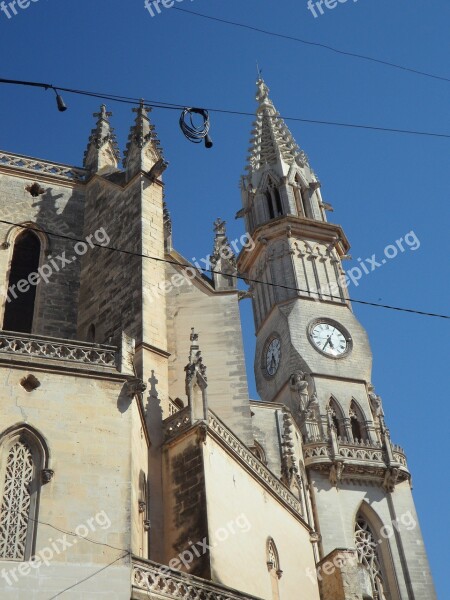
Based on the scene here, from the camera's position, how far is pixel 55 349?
1471 cm

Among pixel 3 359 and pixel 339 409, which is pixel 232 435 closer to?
pixel 3 359

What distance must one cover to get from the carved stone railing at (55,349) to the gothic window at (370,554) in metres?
14.1

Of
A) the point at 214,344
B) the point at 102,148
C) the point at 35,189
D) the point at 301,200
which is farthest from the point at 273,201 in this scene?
the point at 214,344

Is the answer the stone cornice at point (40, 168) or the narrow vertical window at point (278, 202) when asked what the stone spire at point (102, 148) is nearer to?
the stone cornice at point (40, 168)

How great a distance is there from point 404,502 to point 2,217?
1589cm

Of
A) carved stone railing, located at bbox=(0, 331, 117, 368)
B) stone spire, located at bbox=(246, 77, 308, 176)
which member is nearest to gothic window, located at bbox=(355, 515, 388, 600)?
carved stone railing, located at bbox=(0, 331, 117, 368)

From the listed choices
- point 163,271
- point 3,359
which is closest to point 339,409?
point 163,271

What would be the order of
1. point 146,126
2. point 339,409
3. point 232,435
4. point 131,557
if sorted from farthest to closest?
point 339,409 < point 146,126 < point 232,435 < point 131,557

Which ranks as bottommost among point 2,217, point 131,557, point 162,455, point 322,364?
point 131,557

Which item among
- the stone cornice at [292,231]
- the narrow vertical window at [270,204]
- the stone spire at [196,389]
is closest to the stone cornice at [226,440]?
the stone spire at [196,389]

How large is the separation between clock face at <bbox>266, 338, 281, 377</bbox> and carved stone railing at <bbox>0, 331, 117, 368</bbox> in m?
17.9

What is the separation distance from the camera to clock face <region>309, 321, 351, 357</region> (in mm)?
31953

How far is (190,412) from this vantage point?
16.2 metres

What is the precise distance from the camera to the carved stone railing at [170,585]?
1250 cm
